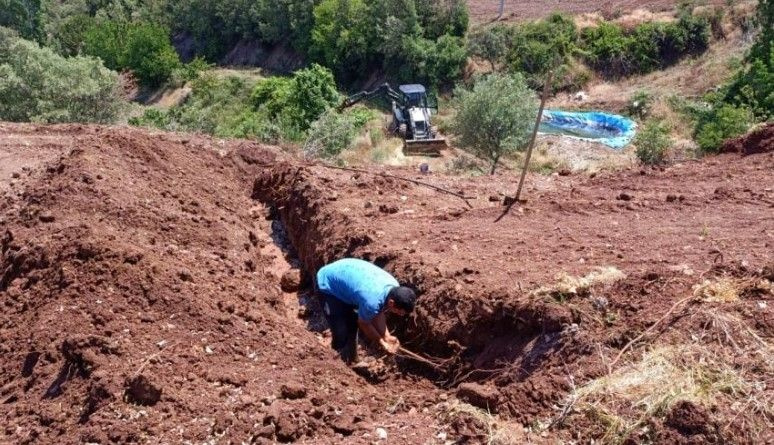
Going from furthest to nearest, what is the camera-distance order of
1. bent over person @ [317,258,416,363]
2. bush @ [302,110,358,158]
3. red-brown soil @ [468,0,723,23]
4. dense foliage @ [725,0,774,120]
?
red-brown soil @ [468,0,723,23] → dense foliage @ [725,0,774,120] → bush @ [302,110,358,158] → bent over person @ [317,258,416,363]

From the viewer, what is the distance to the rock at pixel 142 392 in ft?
17.7

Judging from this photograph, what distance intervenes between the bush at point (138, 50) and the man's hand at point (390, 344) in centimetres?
3973

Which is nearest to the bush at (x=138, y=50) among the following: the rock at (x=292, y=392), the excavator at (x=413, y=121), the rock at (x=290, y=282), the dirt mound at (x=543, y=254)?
the excavator at (x=413, y=121)

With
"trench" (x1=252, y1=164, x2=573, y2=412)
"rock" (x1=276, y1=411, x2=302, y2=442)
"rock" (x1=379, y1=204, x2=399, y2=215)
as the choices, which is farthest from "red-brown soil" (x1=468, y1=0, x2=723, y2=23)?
"rock" (x1=276, y1=411, x2=302, y2=442)

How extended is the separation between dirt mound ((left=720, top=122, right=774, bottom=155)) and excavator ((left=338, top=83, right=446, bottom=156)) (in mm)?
13145

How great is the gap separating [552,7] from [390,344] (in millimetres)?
36584

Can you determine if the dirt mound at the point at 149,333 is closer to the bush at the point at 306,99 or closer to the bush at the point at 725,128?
the bush at the point at 725,128

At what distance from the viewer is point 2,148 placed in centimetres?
1245

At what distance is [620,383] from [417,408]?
1734 millimetres

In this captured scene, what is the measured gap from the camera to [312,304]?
8.62 m

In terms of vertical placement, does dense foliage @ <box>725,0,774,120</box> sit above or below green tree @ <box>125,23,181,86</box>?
above

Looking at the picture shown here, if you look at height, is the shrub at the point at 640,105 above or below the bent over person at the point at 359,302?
below

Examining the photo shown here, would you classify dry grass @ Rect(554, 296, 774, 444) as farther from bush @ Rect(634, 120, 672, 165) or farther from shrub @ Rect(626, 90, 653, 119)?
shrub @ Rect(626, 90, 653, 119)

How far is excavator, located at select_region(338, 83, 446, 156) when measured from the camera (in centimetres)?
2427
